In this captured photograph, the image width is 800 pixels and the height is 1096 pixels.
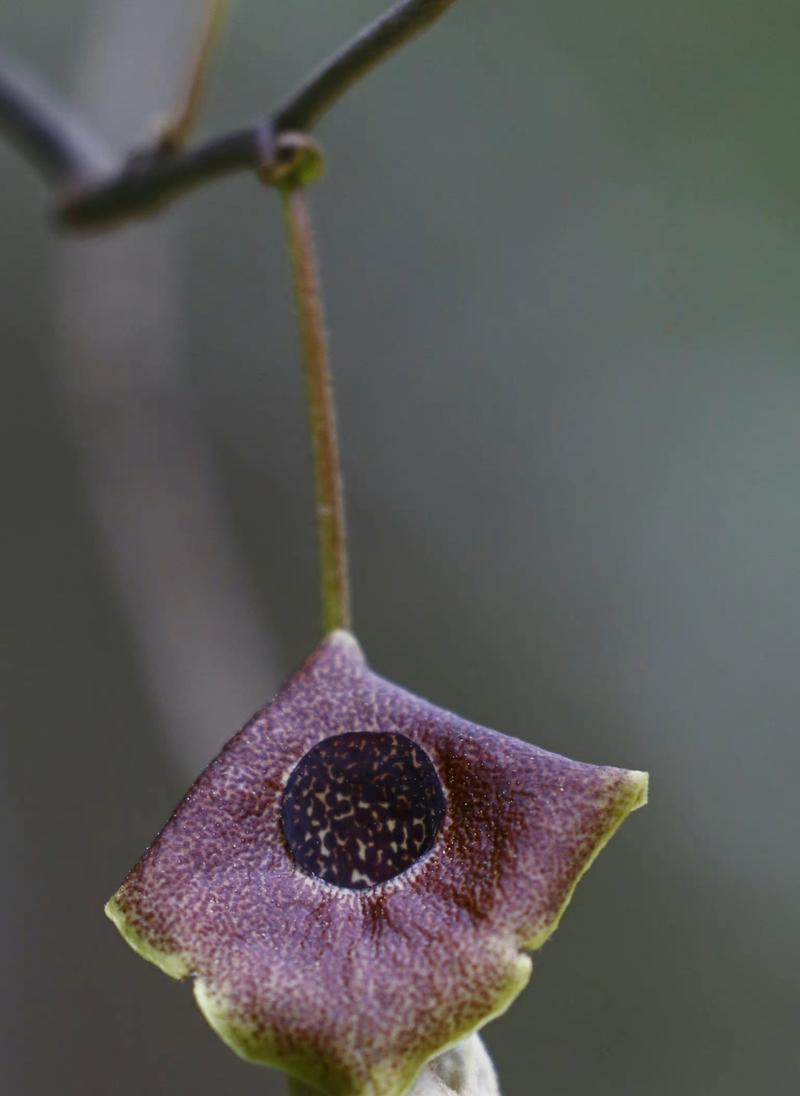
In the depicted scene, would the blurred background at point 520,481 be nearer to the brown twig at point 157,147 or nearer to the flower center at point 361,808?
the brown twig at point 157,147

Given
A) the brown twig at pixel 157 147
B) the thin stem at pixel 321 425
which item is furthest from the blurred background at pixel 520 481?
the thin stem at pixel 321 425

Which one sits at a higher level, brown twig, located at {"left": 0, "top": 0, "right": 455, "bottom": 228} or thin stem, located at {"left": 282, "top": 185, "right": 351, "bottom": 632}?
brown twig, located at {"left": 0, "top": 0, "right": 455, "bottom": 228}

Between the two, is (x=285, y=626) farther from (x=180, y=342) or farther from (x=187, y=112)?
(x=187, y=112)

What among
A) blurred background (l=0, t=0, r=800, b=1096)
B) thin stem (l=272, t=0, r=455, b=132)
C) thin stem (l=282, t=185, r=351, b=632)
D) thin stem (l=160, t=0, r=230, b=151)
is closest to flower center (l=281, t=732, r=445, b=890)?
thin stem (l=282, t=185, r=351, b=632)

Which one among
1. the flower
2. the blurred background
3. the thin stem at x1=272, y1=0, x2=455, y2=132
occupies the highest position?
the thin stem at x1=272, y1=0, x2=455, y2=132

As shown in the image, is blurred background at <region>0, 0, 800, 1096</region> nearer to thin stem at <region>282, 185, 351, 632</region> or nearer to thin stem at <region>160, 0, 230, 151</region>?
thin stem at <region>160, 0, 230, 151</region>

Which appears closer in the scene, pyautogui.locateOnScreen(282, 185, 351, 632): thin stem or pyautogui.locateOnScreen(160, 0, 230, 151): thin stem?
pyautogui.locateOnScreen(282, 185, 351, 632): thin stem

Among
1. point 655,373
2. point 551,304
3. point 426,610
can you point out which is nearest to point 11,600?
point 426,610
